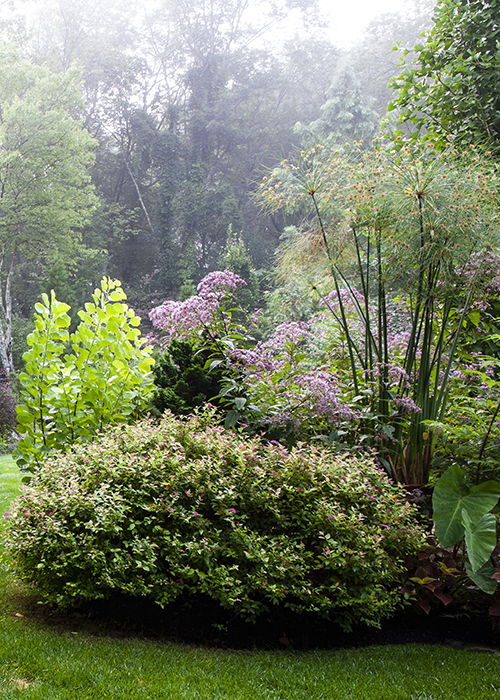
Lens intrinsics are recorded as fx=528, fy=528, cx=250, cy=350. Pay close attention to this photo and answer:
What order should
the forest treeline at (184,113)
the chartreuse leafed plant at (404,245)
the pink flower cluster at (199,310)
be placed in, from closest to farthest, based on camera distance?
1. the chartreuse leafed plant at (404,245)
2. the pink flower cluster at (199,310)
3. the forest treeline at (184,113)

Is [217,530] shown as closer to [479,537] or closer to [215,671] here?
[215,671]

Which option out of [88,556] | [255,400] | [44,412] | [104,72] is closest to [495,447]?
[255,400]

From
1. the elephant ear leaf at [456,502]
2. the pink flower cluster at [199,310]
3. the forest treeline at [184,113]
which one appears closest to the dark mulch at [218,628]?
the elephant ear leaf at [456,502]

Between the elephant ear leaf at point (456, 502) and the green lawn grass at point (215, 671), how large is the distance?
541mm

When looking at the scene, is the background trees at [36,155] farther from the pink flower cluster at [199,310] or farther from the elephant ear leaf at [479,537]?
the elephant ear leaf at [479,537]

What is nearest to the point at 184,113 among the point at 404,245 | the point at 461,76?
the point at 461,76

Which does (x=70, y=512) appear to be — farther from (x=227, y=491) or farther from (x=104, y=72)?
(x=104, y=72)

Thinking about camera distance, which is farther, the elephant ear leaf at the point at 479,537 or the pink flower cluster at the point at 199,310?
the pink flower cluster at the point at 199,310

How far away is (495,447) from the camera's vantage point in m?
2.98

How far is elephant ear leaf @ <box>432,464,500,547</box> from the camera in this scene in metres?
2.51

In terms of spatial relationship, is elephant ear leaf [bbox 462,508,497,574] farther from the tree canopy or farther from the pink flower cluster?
the tree canopy

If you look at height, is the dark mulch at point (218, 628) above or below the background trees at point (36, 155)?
below

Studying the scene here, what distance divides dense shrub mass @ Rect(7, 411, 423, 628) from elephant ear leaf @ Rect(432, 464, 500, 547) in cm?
19

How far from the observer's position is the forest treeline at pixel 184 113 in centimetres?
2178
